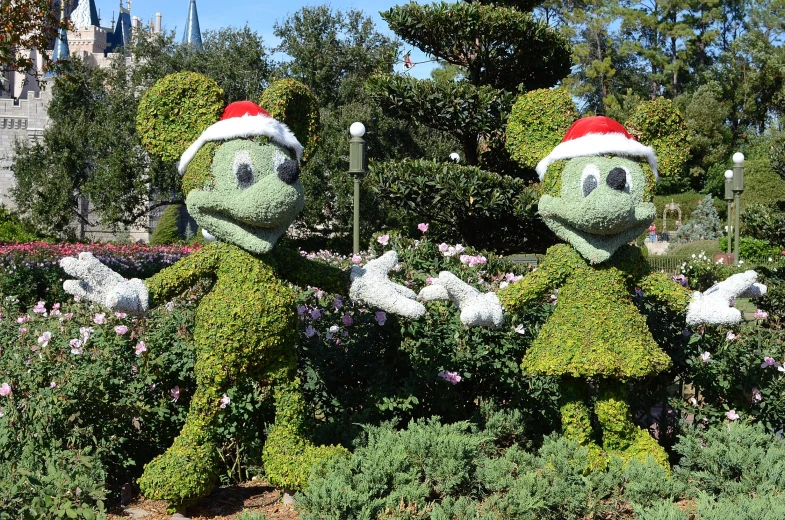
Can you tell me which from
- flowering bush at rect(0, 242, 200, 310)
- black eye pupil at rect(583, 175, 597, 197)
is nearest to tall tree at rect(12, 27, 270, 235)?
flowering bush at rect(0, 242, 200, 310)

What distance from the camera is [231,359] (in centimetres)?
355

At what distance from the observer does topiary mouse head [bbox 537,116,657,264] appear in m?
3.76

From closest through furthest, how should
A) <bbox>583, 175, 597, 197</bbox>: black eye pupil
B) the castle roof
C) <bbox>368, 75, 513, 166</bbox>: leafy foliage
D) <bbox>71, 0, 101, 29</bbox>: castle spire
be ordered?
<bbox>583, 175, 597, 197</bbox>: black eye pupil, <bbox>368, 75, 513, 166</bbox>: leafy foliage, <bbox>71, 0, 101, 29</bbox>: castle spire, the castle roof

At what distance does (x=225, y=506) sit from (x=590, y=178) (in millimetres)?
2555

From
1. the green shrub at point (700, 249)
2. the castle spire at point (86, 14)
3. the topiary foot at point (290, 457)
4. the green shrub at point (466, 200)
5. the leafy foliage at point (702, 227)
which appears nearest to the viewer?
the topiary foot at point (290, 457)

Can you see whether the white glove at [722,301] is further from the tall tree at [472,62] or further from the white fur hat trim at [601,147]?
the tall tree at [472,62]

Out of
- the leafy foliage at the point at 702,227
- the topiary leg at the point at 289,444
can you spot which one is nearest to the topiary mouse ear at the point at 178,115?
Result: the topiary leg at the point at 289,444

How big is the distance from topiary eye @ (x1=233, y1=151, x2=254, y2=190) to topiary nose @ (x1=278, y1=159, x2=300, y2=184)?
140 mm

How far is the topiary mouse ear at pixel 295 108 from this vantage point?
395cm

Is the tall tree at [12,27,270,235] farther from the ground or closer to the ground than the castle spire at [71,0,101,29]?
closer to the ground

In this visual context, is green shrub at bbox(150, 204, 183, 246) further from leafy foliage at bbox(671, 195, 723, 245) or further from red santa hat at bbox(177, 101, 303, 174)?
red santa hat at bbox(177, 101, 303, 174)

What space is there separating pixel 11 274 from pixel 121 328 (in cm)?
653

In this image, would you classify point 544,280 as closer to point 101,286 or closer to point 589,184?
point 589,184

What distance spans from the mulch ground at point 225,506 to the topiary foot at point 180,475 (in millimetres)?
204
